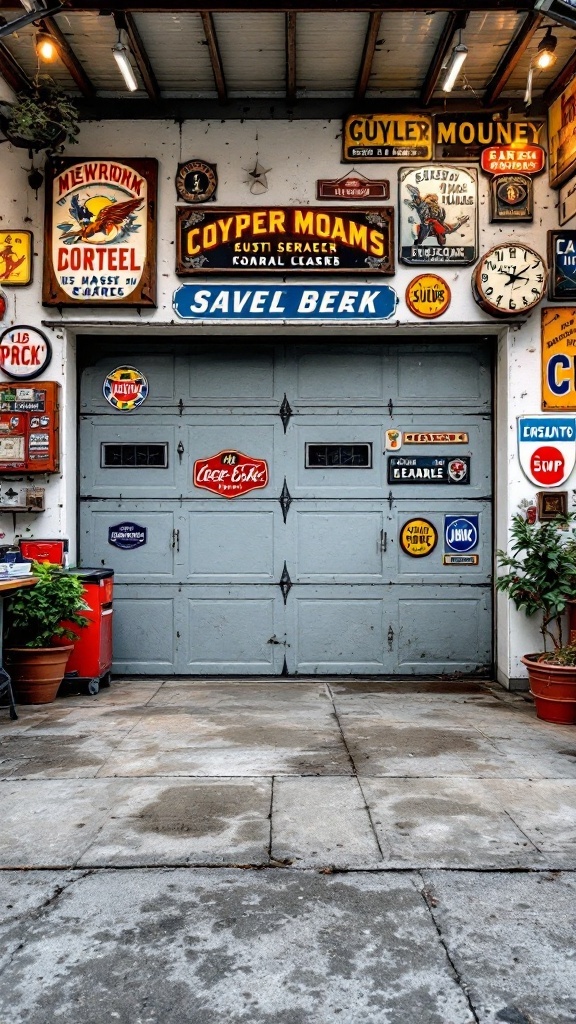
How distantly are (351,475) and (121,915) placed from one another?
16.5 ft

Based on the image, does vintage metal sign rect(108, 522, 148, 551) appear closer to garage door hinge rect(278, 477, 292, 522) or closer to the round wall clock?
garage door hinge rect(278, 477, 292, 522)

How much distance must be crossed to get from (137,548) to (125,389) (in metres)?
1.65

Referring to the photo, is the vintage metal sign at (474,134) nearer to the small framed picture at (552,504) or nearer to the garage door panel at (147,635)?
the small framed picture at (552,504)

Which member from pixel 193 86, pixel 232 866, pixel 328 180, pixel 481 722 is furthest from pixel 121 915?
pixel 193 86

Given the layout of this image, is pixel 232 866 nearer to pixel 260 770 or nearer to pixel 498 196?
pixel 260 770

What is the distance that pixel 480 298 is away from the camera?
21.8ft

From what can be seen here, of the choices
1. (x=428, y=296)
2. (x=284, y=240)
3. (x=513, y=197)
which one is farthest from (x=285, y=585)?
(x=513, y=197)

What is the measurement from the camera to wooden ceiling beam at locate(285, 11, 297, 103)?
225 inches

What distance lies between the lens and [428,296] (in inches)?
269

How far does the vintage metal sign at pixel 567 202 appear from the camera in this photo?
6.40m

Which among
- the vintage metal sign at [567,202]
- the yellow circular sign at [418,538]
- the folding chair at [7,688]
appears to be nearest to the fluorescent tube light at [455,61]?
the vintage metal sign at [567,202]

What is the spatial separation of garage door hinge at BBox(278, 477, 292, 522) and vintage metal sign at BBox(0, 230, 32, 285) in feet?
10.6

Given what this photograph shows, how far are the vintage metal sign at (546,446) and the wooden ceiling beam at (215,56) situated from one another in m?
4.23

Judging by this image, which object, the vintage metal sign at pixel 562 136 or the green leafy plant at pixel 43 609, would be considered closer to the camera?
the green leafy plant at pixel 43 609
